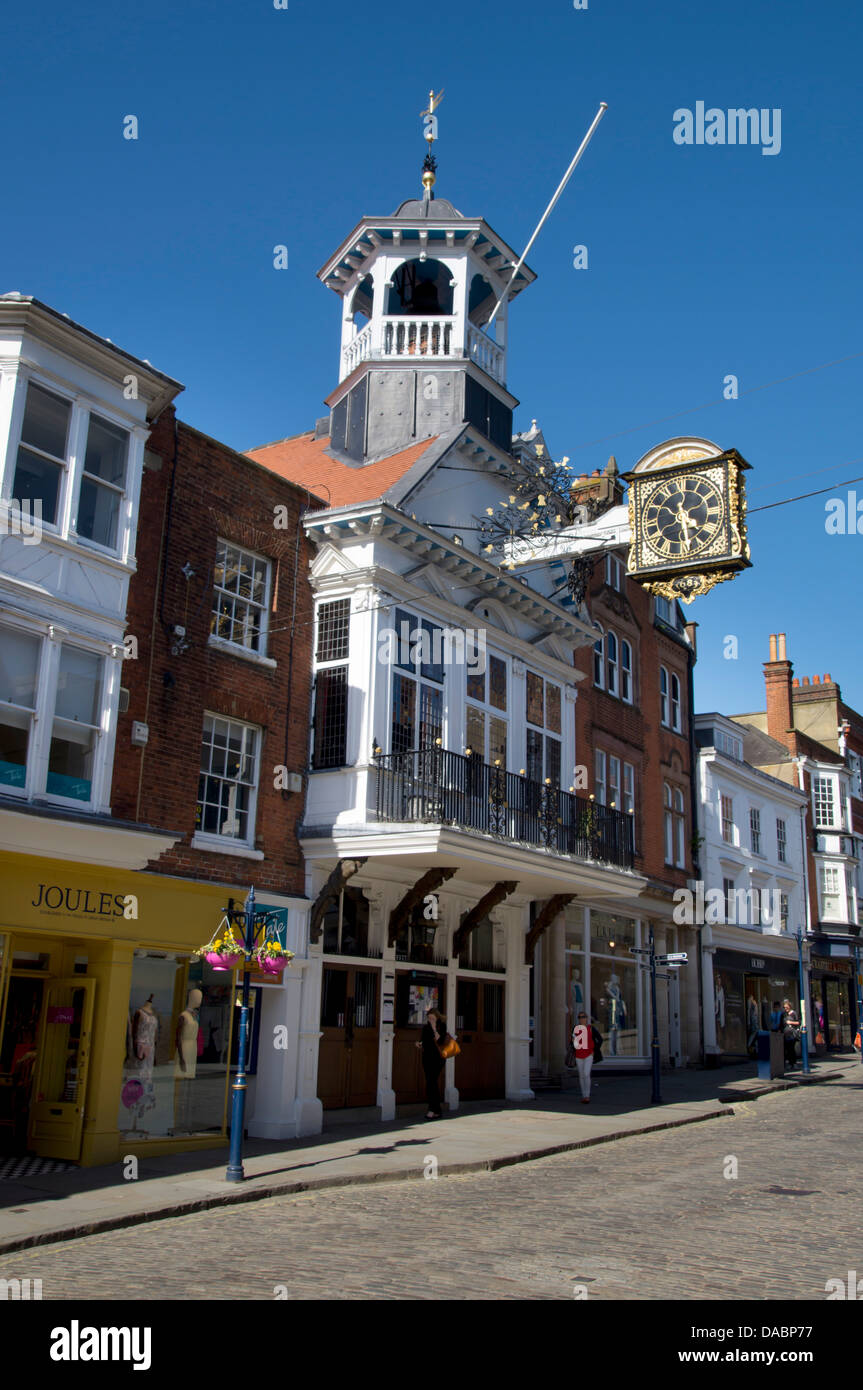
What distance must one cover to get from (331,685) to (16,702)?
5708mm

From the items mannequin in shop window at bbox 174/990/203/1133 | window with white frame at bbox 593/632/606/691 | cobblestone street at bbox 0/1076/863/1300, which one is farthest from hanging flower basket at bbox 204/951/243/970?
window with white frame at bbox 593/632/606/691

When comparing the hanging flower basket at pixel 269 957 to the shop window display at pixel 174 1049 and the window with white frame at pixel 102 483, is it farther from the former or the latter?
the window with white frame at pixel 102 483

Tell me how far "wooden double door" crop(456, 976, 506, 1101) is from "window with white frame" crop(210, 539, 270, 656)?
7.40 m

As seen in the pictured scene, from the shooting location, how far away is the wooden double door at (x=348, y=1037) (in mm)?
17141

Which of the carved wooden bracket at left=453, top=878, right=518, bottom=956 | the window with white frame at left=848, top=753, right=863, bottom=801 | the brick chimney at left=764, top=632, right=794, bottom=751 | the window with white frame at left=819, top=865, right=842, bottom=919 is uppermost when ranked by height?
the brick chimney at left=764, top=632, right=794, bottom=751

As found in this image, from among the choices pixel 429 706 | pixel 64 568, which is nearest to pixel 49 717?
pixel 64 568

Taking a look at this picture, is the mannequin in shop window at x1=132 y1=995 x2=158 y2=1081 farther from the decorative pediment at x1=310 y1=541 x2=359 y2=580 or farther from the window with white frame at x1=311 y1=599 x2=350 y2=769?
the decorative pediment at x1=310 y1=541 x2=359 y2=580

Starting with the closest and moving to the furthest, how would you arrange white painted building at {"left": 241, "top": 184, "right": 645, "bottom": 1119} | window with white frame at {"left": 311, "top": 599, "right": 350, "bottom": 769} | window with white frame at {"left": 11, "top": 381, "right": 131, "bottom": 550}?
window with white frame at {"left": 11, "top": 381, "right": 131, "bottom": 550}, white painted building at {"left": 241, "top": 184, "right": 645, "bottom": 1119}, window with white frame at {"left": 311, "top": 599, "right": 350, "bottom": 769}

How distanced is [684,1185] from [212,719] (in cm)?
855

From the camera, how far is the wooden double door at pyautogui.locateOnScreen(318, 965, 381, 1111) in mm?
17141

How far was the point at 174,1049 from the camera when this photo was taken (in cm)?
1482

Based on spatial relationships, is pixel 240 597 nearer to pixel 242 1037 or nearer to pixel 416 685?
pixel 416 685

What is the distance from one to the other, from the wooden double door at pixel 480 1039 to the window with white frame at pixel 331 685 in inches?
214
